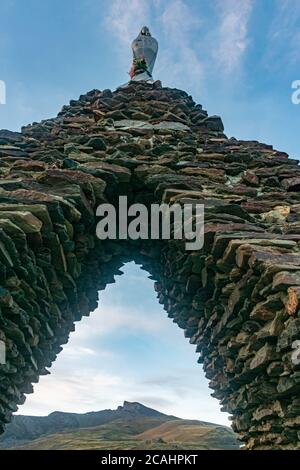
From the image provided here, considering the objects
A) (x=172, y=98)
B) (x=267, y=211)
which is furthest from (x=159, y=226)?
(x=172, y=98)

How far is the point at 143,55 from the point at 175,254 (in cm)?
1247

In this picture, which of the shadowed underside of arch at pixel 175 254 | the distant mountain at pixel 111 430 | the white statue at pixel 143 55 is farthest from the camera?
the white statue at pixel 143 55

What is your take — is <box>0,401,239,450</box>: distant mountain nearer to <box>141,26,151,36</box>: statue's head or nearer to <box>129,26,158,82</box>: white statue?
<box>129,26,158,82</box>: white statue

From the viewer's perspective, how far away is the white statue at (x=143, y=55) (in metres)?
15.7

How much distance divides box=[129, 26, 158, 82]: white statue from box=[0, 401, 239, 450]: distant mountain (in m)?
12.4

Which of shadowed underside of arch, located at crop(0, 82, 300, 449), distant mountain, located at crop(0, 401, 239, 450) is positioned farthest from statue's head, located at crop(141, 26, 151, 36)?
distant mountain, located at crop(0, 401, 239, 450)

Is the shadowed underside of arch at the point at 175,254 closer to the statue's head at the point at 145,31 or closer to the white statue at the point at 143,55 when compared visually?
the white statue at the point at 143,55

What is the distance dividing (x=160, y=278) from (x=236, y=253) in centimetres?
367

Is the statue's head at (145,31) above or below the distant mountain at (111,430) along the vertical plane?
above

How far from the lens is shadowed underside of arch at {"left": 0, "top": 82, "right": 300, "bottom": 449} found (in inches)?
157

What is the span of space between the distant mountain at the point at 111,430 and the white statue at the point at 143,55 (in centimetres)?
→ 1237

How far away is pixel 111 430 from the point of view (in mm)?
18578


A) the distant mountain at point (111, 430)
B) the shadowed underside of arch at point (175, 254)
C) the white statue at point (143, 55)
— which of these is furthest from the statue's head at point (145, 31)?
the distant mountain at point (111, 430)

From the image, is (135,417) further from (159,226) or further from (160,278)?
(159,226)
